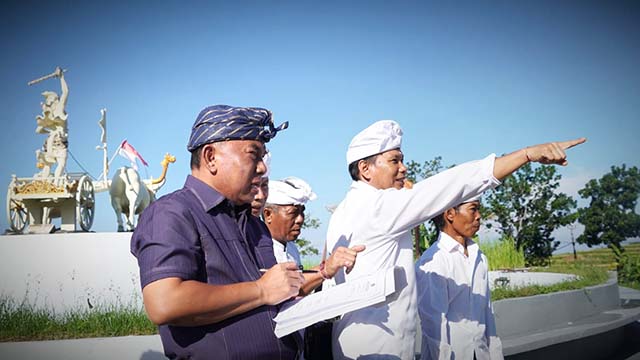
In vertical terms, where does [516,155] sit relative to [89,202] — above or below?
below

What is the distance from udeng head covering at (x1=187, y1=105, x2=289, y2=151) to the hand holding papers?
629 millimetres

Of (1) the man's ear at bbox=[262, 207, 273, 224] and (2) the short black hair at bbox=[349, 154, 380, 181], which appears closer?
(2) the short black hair at bbox=[349, 154, 380, 181]

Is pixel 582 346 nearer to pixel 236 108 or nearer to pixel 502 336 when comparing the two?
pixel 502 336

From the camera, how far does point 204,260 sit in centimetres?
168

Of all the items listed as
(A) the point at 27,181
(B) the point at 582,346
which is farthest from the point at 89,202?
(B) the point at 582,346

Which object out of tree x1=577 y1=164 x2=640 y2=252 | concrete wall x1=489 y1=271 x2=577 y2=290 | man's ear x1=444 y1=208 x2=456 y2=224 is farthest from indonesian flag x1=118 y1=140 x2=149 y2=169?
tree x1=577 y1=164 x2=640 y2=252

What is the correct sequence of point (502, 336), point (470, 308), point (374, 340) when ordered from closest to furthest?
point (374, 340) → point (470, 308) → point (502, 336)

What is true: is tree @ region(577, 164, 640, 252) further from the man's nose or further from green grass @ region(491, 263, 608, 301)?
the man's nose

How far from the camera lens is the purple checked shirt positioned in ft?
5.10

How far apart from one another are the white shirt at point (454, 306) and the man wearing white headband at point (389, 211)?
0.53 meters

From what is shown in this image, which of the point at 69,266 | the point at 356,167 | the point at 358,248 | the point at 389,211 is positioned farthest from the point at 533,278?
the point at 358,248

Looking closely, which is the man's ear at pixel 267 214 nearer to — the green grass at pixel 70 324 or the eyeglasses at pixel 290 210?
the eyeglasses at pixel 290 210

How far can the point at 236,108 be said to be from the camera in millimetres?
1883

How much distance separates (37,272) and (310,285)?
7.76 metres
